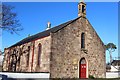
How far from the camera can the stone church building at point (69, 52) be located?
27.7 meters

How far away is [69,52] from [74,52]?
3.03 feet

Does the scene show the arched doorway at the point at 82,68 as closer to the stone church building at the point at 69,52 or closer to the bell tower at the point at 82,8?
the stone church building at the point at 69,52

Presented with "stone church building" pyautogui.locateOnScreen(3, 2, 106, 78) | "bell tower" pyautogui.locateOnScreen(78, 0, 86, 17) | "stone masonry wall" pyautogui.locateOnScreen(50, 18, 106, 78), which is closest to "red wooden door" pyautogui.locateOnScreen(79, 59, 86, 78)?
"stone church building" pyautogui.locateOnScreen(3, 2, 106, 78)

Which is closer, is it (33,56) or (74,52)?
(74,52)

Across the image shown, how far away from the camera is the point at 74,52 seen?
29.7 meters

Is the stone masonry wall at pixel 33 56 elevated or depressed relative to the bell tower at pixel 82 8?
depressed

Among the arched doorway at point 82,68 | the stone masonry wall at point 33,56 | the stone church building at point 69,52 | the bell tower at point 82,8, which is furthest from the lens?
the bell tower at point 82,8

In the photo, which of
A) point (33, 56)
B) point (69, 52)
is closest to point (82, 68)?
point (69, 52)

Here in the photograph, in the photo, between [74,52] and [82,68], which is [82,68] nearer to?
[82,68]

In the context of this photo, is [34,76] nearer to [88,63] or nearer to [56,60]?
[56,60]

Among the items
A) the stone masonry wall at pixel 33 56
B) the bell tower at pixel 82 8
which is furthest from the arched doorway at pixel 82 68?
the bell tower at pixel 82 8

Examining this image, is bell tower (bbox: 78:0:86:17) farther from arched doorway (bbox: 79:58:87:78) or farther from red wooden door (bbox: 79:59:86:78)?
red wooden door (bbox: 79:59:86:78)

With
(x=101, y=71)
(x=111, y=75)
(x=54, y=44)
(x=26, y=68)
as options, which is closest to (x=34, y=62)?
(x=26, y=68)

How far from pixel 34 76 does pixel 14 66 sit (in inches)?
657
